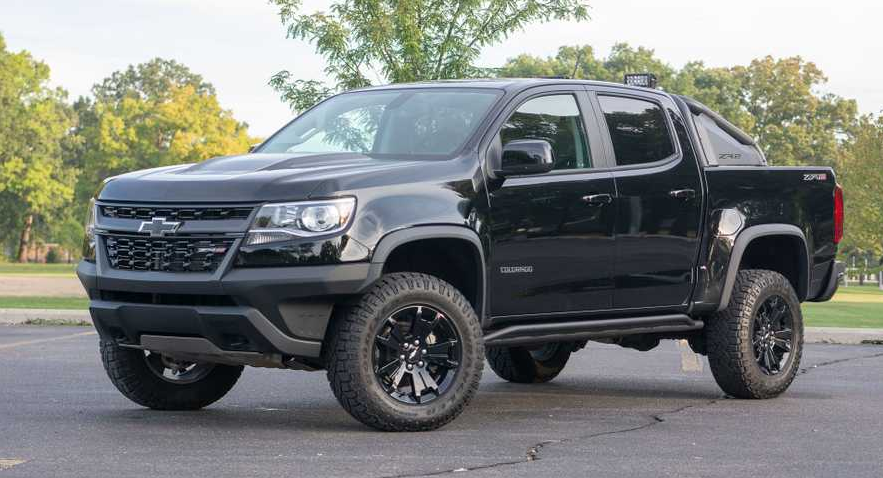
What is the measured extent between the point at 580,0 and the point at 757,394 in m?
12.9

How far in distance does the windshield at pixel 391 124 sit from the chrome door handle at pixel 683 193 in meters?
1.40

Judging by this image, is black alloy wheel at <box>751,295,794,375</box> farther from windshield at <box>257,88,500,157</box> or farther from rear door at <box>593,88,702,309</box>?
windshield at <box>257,88,500,157</box>

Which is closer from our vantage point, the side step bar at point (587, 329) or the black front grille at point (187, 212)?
the black front grille at point (187, 212)

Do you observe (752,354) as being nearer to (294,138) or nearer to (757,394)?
(757,394)

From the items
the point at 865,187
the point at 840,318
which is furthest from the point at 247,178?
the point at 865,187

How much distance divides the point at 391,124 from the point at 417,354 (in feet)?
5.12

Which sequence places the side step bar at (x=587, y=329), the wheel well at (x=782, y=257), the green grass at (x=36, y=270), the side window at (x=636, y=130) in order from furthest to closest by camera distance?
the green grass at (x=36, y=270)
the wheel well at (x=782, y=257)
the side window at (x=636, y=130)
the side step bar at (x=587, y=329)

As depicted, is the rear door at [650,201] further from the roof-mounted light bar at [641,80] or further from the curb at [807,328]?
the curb at [807,328]

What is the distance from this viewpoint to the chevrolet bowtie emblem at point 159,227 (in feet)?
23.2

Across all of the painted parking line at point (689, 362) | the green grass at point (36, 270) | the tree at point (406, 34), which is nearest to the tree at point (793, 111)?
the green grass at point (36, 270)

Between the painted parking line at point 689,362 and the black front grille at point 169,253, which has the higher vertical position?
the black front grille at point 169,253

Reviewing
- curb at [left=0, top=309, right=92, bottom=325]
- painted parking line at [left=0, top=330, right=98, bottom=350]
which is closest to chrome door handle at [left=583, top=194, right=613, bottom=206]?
painted parking line at [left=0, top=330, right=98, bottom=350]

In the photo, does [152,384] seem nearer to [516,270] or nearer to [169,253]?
[169,253]

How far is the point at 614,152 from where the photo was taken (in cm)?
855
